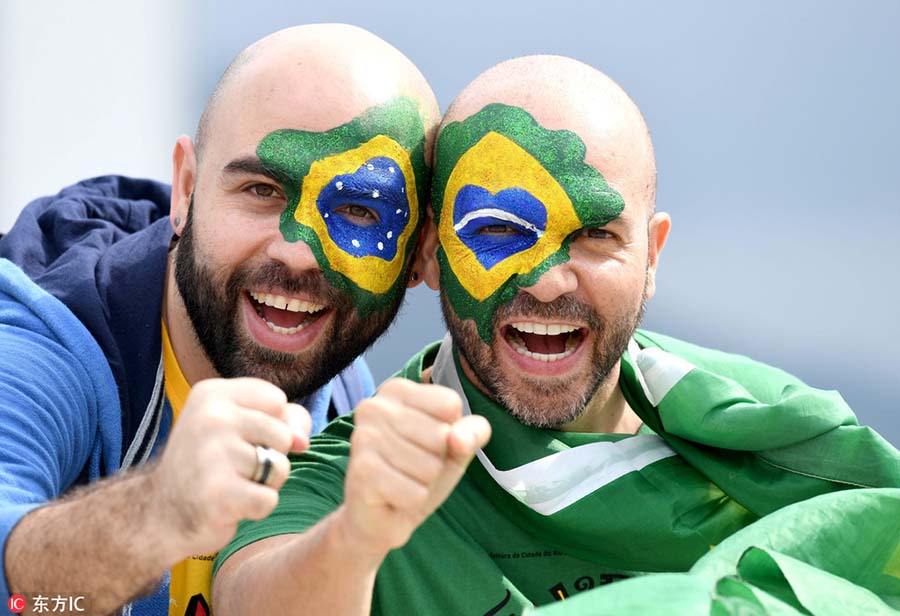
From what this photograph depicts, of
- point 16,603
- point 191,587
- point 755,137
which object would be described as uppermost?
point 755,137

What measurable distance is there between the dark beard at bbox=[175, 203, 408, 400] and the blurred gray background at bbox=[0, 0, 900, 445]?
1598 mm

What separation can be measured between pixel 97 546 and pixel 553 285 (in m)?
0.84

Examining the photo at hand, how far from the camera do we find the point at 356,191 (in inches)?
81.7

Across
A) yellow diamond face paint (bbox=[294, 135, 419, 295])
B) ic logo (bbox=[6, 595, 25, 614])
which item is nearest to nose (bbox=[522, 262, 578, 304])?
yellow diamond face paint (bbox=[294, 135, 419, 295])

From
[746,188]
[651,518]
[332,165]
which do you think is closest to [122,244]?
[332,165]

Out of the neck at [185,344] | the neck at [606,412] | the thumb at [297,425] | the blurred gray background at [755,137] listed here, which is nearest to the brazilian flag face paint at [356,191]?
the neck at [606,412]

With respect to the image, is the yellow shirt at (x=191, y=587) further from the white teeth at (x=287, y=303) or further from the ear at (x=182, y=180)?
the ear at (x=182, y=180)

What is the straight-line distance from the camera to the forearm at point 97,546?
1.42m

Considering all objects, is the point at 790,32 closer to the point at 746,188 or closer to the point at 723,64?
the point at 723,64

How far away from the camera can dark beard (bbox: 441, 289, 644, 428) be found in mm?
1984

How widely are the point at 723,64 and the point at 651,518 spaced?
1.97 metres

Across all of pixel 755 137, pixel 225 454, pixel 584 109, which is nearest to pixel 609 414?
pixel 584 109

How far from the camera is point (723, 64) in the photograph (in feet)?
11.6

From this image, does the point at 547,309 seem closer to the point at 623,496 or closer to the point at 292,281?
the point at 623,496
